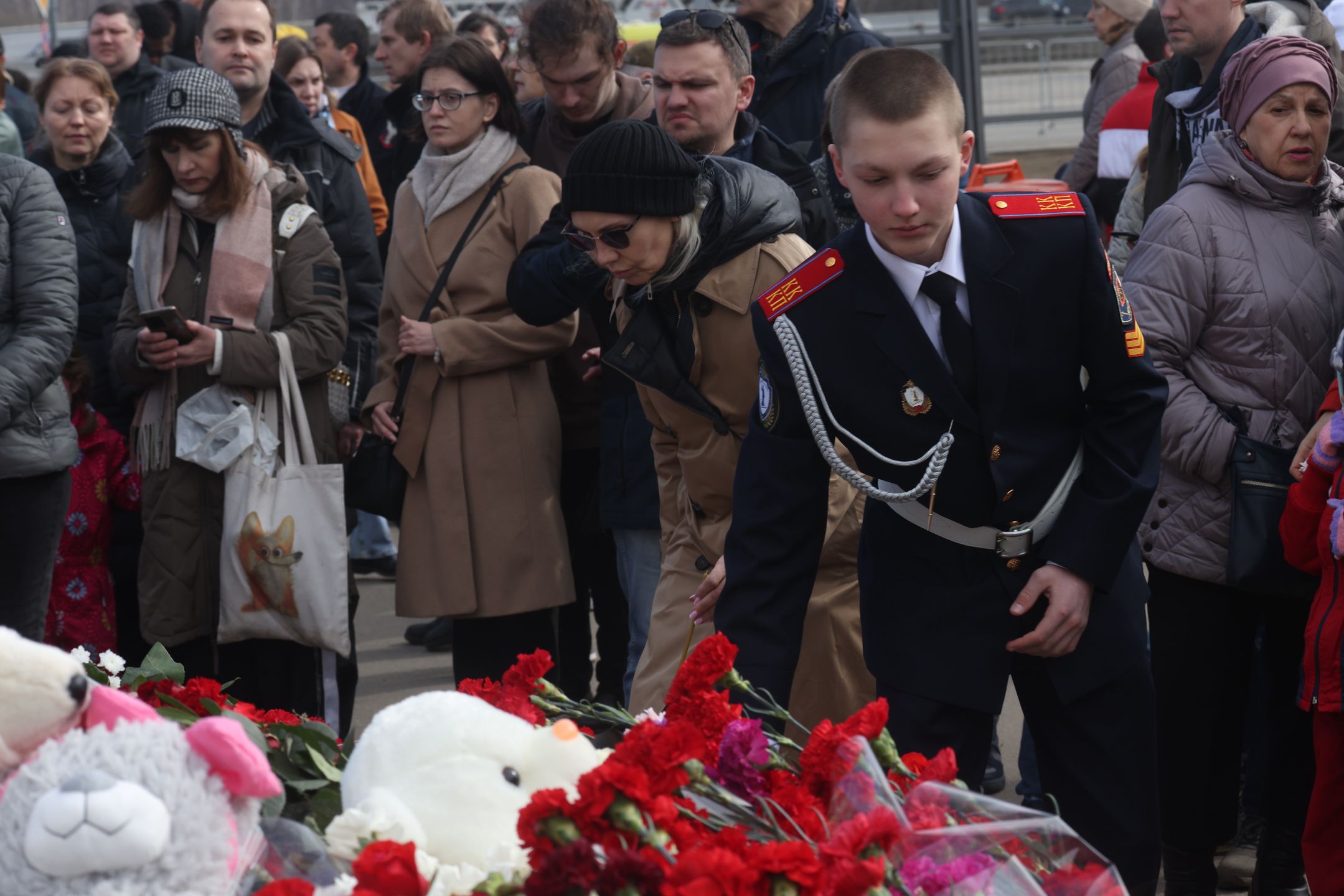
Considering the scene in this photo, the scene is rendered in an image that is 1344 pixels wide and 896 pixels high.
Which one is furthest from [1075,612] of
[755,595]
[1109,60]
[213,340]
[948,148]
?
[1109,60]

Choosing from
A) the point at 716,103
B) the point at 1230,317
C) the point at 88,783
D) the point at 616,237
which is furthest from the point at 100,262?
the point at 88,783

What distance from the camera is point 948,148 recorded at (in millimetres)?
2459

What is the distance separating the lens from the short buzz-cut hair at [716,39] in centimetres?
395

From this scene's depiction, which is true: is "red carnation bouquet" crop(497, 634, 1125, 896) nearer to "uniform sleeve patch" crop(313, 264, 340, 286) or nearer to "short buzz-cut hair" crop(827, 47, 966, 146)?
"short buzz-cut hair" crop(827, 47, 966, 146)

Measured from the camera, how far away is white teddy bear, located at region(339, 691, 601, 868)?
1.59 m

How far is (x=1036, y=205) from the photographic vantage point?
2.58 meters

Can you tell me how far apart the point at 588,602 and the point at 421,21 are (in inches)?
103

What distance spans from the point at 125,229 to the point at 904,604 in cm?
316

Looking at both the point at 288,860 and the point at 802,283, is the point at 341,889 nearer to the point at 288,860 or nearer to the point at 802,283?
the point at 288,860

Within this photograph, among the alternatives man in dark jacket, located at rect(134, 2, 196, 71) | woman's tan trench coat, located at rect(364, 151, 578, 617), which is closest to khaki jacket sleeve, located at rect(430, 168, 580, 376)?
woman's tan trench coat, located at rect(364, 151, 578, 617)

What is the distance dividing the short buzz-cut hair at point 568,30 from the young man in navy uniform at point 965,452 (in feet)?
6.66

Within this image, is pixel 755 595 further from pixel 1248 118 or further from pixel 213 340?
pixel 213 340

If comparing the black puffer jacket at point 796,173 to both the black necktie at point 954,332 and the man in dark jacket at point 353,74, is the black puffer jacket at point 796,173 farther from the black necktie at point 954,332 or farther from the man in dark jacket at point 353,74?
the man in dark jacket at point 353,74

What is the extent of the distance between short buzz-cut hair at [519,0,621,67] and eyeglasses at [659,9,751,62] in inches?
15.8
